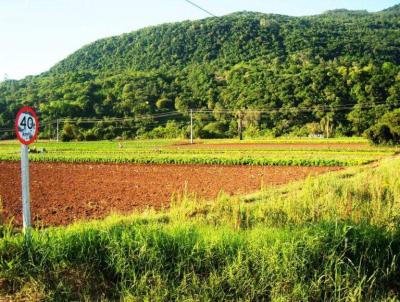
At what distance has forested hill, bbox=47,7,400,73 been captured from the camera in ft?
364

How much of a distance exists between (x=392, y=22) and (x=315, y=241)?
14068 centimetres

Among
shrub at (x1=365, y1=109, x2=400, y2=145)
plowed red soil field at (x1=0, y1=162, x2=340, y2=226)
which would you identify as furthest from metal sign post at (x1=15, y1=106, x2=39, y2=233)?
shrub at (x1=365, y1=109, x2=400, y2=145)

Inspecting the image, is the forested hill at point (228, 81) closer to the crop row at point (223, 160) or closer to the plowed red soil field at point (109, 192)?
the crop row at point (223, 160)

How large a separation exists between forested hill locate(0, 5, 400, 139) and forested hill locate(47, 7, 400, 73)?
0.35 metres

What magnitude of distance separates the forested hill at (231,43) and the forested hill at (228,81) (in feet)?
1.15

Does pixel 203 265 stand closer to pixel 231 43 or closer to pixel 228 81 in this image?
pixel 228 81

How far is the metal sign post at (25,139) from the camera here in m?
5.94

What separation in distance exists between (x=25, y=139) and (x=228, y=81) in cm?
9594

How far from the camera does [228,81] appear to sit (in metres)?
100

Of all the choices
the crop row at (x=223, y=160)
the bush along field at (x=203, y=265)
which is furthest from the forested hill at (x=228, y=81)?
the bush along field at (x=203, y=265)

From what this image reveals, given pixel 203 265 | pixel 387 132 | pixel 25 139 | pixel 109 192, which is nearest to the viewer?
pixel 203 265

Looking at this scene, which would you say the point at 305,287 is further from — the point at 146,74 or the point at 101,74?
the point at 101,74

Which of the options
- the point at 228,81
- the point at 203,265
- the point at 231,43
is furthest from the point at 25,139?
the point at 231,43

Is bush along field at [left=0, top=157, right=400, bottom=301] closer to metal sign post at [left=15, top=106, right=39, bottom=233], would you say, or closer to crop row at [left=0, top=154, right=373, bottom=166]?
metal sign post at [left=15, top=106, right=39, bottom=233]
